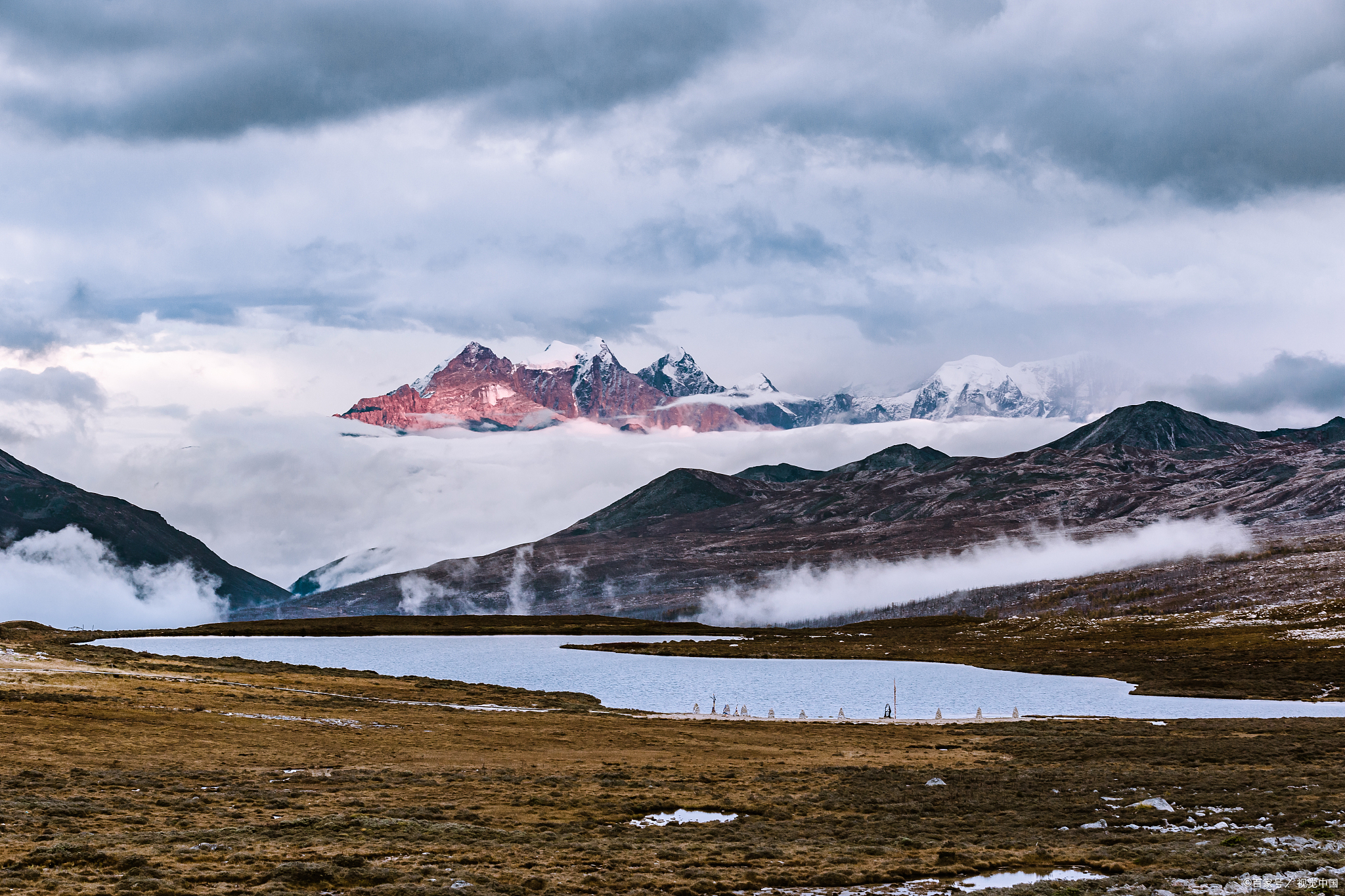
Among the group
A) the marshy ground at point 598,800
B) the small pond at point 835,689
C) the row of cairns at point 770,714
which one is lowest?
the small pond at point 835,689

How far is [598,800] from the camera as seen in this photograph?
155 feet

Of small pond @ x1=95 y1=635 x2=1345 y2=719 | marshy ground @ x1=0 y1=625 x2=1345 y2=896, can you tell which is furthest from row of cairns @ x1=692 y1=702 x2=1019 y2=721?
marshy ground @ x1=0 y1=625 x2=1345 y2=896

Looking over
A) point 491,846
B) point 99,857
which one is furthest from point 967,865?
point 99,857

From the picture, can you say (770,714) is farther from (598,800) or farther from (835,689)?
(598,800)

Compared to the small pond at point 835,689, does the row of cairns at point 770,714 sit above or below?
above

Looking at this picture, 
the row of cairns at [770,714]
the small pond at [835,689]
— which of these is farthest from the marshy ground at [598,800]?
the small pond at [835,689]

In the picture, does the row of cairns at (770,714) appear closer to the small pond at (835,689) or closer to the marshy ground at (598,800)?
the small pond at (835,689)

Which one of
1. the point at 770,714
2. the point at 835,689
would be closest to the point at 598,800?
the point at 770,714

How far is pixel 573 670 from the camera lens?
176m

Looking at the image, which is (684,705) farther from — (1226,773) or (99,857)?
(99,857)

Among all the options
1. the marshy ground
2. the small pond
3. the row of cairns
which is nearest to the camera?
the marshy ground

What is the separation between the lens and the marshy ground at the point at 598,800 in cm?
3144

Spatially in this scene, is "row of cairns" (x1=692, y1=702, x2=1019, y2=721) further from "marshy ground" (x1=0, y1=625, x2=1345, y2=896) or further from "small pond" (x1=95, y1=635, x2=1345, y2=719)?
"marshy ground" (x1=0, y1=625, x2=1345, y2=896)

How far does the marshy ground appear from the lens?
103 feet
